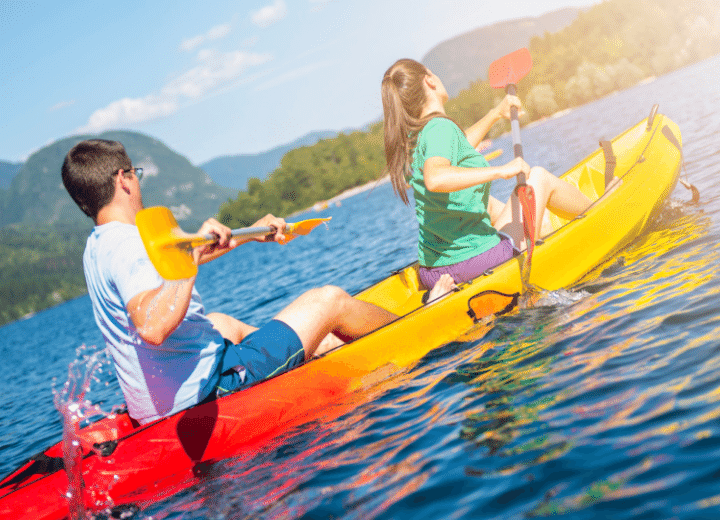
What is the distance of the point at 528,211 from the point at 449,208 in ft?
2.48

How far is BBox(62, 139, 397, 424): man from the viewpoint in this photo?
2988mm

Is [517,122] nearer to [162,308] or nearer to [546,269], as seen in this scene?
[546,269]

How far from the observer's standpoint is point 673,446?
2434 mm

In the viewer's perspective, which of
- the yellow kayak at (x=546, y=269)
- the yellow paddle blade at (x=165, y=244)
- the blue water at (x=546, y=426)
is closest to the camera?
the blue water at (x=546, y=426)

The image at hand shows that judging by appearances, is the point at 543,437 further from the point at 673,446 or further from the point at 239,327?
the point at 239,327

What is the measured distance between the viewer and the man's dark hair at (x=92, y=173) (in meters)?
3.29

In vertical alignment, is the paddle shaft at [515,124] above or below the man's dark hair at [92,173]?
below

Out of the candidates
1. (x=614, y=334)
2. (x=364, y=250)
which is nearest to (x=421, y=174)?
(x=614, y=334)

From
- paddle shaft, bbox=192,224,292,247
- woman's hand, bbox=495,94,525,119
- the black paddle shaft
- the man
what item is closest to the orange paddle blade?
the black paddle shaft

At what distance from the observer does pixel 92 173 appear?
3291 mm

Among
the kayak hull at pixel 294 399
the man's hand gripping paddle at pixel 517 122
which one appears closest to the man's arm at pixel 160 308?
the kayak hull at pixel 294 399

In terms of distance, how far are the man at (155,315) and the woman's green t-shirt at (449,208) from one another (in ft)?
3.31

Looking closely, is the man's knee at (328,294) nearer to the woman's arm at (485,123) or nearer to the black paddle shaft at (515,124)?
the black paddle shaft at (515,124)

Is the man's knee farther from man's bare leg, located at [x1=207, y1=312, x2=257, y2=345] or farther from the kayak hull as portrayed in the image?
man's bare leg, located at [x1=207, y1=312, x2=257, y2=345]
